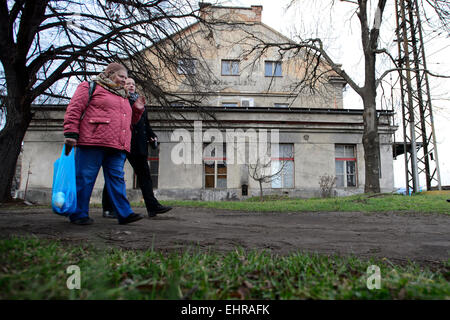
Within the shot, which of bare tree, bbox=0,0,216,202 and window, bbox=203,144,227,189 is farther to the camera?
window, bbox=203,144,227,189

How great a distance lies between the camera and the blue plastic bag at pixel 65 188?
3076 mm

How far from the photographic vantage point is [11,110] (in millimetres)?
6738

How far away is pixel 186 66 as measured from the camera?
7.73 m

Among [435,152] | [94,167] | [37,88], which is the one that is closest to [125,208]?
[94,167]

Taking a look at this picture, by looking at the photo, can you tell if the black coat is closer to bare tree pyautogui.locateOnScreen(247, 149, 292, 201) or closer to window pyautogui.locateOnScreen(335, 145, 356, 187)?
bare tree pyautogui.locateOnScreen(247, 149, 292, 201)

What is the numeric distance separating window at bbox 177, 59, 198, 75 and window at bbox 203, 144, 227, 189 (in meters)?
7.16

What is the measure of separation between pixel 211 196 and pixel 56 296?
13.2 metres

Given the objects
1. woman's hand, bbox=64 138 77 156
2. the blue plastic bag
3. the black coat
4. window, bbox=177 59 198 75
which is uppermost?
window, bbox=177 59 198 75

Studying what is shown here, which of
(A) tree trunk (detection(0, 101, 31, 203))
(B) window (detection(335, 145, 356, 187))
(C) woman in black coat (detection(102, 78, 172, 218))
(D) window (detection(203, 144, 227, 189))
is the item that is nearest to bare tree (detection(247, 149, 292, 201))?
(D) window (detection(203, 144, 227, 189))

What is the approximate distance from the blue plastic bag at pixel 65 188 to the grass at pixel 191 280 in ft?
4.58

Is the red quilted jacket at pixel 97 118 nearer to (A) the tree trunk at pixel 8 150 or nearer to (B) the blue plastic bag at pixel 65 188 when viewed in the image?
(B) the blue plastic bag at pixel 65 188

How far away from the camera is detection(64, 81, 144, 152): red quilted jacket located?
3.26 m

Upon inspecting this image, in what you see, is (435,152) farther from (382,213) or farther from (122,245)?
(122,245)

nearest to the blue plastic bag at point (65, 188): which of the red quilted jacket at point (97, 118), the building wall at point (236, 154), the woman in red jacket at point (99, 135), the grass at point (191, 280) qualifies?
the woman in red jacket at point (99, 135)
